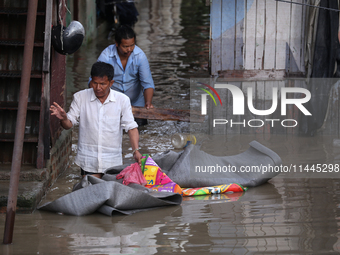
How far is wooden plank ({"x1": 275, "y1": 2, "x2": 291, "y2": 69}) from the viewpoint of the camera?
21.9 feet

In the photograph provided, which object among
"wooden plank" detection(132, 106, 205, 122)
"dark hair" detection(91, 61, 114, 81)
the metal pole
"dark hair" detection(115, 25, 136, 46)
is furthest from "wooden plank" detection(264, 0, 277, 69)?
the metal pole

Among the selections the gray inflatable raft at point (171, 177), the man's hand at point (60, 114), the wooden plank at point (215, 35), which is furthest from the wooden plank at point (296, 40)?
the man's hand at point (60, 114)

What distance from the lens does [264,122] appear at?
7027 millimetres

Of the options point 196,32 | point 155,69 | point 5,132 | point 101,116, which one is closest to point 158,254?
point 101,116

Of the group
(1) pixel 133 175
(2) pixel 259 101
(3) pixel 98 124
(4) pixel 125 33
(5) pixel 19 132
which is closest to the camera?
(5) pixel 19 132

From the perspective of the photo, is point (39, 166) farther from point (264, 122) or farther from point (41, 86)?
point (264, 122)

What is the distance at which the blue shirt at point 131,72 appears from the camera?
21.3 ft

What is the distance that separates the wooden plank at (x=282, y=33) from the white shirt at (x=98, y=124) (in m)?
2.83

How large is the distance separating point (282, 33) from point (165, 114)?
76.6 inches

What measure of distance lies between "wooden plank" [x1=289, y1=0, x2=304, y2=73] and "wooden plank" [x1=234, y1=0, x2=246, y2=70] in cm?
67

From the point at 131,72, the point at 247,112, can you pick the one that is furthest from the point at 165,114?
the point at 247,112

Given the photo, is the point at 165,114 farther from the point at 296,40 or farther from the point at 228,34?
the point at 296,40

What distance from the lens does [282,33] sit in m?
6.75

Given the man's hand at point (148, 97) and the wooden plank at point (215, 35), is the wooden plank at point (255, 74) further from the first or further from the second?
the man's hand at point (148, 97)
